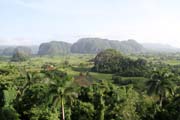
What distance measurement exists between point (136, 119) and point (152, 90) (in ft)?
25.9

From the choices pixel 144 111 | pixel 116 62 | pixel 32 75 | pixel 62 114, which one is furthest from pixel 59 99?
pixel 116 62

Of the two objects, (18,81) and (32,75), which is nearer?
(32,75)

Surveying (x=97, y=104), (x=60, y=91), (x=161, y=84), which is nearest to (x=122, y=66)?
(x=161, y=84)

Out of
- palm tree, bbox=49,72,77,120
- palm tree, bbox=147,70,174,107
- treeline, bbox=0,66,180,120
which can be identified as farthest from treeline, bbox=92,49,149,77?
palm tree, bbox=49,72,77,120

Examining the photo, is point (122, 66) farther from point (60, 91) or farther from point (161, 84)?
point (60, 91)

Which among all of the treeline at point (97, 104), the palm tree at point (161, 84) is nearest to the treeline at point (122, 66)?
the treeline at point (97, 104)

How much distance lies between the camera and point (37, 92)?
164 feet

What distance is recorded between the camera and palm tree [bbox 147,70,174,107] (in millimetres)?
49688

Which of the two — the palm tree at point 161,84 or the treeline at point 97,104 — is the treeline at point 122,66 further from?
the palm tree at point 161,84

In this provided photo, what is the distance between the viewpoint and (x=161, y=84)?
50000 mm

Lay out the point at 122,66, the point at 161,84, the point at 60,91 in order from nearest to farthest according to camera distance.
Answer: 1. the point at 60,91
2. the point at 161,84
3. the point at 122,66

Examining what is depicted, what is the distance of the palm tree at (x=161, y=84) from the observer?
49.7 m

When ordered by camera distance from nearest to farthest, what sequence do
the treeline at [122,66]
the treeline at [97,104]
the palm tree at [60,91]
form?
the palm tree at [60,91], the treeline at [97,104], the treeline at [122,66]

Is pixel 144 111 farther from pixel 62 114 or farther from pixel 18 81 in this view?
pixel 18 81
